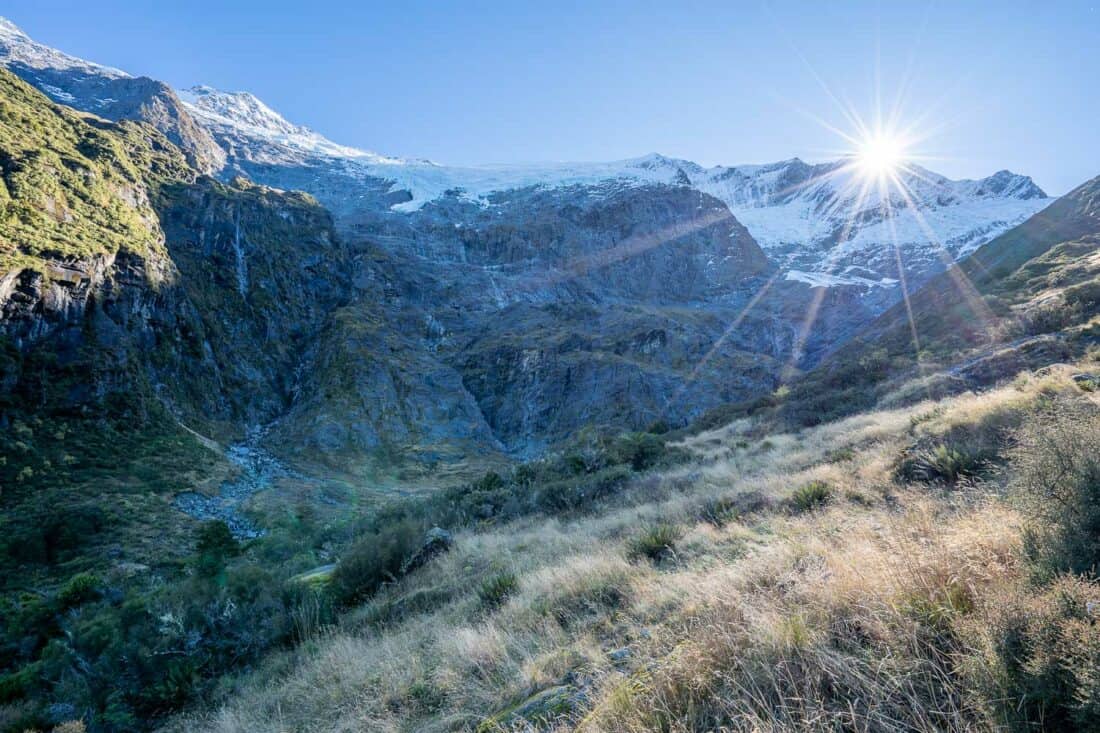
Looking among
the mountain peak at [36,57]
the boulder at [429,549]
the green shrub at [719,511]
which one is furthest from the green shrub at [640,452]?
the mountain peak at [36,57]

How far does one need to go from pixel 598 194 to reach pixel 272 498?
11580cm

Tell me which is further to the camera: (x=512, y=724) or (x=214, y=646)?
(x=214, y=646)

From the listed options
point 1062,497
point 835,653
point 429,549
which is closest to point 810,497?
point 1062,497

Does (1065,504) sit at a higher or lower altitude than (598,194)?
lower

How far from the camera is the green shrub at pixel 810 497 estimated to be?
6.70m

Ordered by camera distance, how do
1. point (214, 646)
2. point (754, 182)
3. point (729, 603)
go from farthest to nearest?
point (754, 182)
point (214, 646)
point (729, 603)

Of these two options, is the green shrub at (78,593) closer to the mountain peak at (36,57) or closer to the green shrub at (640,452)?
the green shrub at (640,452)

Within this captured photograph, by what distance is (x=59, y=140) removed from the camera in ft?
161

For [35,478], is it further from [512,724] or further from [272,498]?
[512,724]

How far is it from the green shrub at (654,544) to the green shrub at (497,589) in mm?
1625

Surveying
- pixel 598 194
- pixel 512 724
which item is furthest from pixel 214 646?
pixel 598 194

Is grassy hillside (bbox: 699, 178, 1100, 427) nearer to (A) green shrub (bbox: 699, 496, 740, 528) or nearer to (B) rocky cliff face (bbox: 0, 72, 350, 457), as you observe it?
(A) green shrub (bbox: 699, 496, 740, 528)

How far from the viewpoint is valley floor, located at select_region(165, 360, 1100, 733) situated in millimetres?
2156

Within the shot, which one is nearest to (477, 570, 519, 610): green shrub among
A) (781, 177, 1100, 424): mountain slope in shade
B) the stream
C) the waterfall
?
(781, 177, 1100, 424): mountain slope in shade
